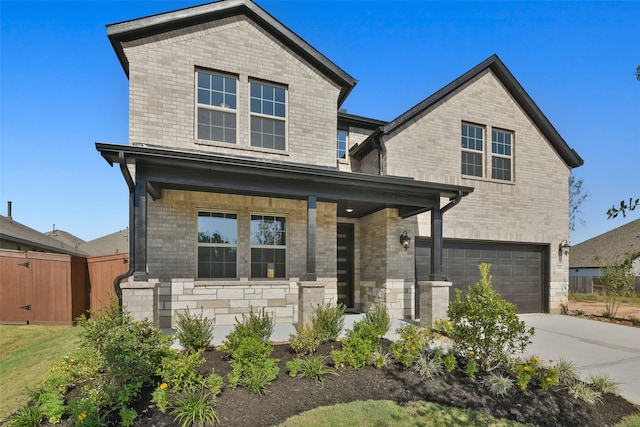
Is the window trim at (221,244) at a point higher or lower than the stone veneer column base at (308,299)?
higher

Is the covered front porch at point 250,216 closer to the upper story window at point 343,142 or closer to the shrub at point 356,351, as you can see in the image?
the shrub at point 356,351

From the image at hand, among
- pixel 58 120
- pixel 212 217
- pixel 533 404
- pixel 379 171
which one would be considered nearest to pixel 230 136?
pixel 212 217

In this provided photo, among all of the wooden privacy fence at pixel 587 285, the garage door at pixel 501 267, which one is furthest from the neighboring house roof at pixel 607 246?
the garage door at pixel 501 267

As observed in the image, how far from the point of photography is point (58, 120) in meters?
9.38

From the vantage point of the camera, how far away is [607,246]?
98.8 ft

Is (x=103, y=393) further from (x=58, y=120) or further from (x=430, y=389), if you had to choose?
(x=58, y=120)

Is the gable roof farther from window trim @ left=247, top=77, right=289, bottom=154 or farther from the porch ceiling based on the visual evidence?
the porch ceiling

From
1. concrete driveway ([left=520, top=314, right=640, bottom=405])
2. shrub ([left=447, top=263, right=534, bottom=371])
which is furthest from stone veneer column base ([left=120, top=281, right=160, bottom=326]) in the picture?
concrete driveway ([left=520, top=314, right=640, bottom=405])

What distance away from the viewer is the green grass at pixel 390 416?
146 inches

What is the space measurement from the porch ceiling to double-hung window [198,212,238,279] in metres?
0.83

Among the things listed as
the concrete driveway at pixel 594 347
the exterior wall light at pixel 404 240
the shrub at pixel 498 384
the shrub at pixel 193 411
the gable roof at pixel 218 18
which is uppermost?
the gable roof at pixel 218 18

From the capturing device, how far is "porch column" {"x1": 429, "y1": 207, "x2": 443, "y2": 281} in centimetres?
816

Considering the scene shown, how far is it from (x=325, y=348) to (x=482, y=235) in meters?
7.36

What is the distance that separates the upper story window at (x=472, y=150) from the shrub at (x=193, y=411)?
33.3ft
